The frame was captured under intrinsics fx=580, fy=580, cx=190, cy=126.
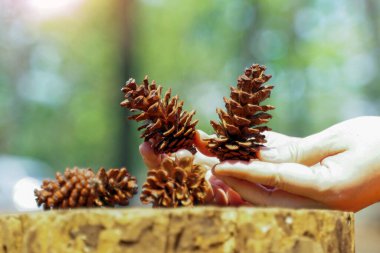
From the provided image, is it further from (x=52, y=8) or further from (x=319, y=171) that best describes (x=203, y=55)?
(x=319, y=171)

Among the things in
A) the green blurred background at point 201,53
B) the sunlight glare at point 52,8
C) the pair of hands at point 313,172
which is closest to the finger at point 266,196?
the pair of hands at point 313,172

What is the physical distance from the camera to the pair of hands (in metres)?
1.75

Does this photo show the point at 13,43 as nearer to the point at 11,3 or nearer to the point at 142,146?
the point at 11,3

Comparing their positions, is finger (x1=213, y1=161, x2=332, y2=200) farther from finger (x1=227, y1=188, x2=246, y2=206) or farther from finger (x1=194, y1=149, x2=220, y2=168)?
finger (x1=194, y1=149, x2=220, y2=168)

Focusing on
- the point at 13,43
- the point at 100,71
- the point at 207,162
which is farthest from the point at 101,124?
the point at 207,162

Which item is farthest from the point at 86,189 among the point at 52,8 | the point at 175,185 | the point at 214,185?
the point at 52,8

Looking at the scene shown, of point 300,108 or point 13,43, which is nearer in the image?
point 13,43

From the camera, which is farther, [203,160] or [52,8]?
[52,8]

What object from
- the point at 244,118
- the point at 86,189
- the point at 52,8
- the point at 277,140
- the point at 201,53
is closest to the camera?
the point at 86,189

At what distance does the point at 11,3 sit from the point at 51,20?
313 centimetres

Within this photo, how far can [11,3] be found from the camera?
12.4 metres

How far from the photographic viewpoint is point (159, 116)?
6.13 ft

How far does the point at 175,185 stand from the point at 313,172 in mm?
424

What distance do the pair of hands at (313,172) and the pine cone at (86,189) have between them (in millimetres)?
190
